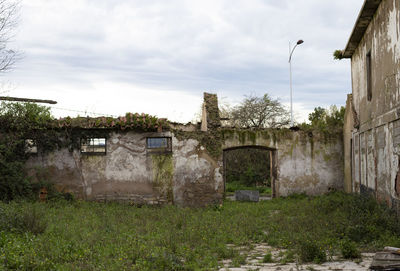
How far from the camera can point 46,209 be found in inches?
482

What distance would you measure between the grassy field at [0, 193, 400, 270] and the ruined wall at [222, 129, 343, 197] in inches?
186

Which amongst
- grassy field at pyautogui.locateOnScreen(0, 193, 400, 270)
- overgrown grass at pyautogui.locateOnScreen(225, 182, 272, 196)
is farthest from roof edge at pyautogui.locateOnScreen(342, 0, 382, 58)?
overgrown grass at pyautogui.locateOnScreen(225, 182, 272, 196)

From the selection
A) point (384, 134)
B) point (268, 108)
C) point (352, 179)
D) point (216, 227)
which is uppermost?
point (268, 108)

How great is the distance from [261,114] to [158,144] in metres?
14.5

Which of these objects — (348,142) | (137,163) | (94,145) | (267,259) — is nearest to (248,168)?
(348,142)

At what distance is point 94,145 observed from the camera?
1484 cm

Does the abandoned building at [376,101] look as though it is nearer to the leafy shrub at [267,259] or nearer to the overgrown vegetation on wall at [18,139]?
the leafy shrub at [267,259]

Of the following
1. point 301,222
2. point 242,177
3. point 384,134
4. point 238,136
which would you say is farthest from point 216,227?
point 242,177

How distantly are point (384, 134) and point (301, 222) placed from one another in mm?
3146

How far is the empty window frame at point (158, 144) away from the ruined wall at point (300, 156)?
3.31 metres

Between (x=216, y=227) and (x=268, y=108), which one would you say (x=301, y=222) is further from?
(x=268, y=108)

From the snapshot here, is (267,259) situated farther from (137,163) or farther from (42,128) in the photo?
(42,128)

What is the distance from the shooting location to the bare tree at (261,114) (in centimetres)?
2806

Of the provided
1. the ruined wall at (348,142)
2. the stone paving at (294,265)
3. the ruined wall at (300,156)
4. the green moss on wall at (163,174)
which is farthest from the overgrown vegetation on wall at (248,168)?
the stone paving at (294,265)
